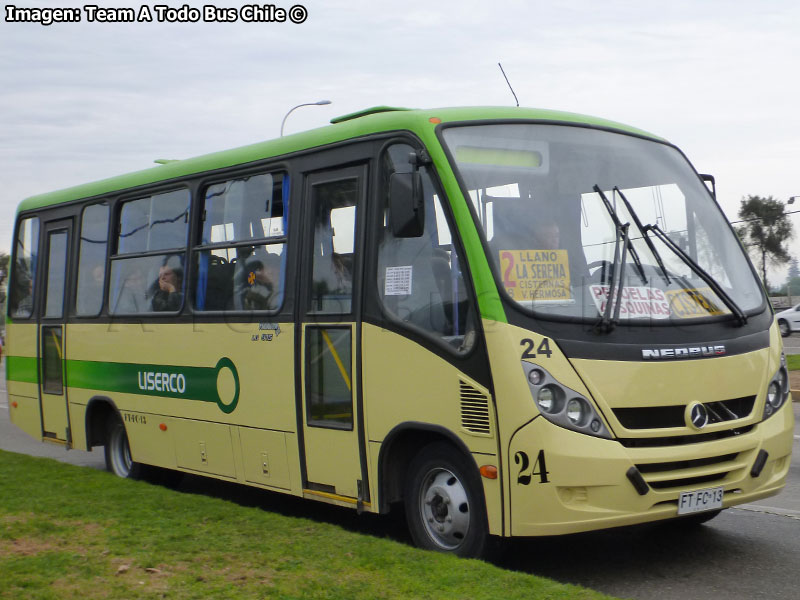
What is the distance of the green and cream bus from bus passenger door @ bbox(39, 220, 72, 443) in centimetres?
→ 276

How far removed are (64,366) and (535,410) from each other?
→ 6921 mm

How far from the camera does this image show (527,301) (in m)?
6.11

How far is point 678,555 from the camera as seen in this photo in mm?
6781

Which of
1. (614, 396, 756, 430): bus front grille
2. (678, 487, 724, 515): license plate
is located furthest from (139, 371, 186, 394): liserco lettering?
(678, 487, 724, 515): license plate

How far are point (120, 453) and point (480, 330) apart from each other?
5.72 meters

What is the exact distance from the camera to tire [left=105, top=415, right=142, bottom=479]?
10469mm

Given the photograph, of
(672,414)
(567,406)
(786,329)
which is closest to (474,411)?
(567,406)

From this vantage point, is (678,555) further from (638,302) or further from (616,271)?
(616,271)

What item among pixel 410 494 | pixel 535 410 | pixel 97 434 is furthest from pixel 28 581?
pixel 97 434

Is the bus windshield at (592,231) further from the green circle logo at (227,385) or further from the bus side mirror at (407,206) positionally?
the green circle logo at (227,385)

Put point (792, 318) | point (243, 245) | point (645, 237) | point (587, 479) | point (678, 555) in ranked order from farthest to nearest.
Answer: point (792, 318)
point (243, 245)
point (678, 555)
point (645, 237)
point (587, 479)

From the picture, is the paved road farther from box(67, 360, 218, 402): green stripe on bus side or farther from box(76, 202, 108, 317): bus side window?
box(76, 202, 108, 317): bus side window

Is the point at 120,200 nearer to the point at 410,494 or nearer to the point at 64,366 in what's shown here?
the point at 64,366

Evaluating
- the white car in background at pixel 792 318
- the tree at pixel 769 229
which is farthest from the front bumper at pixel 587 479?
the tree at pixel 769 229
